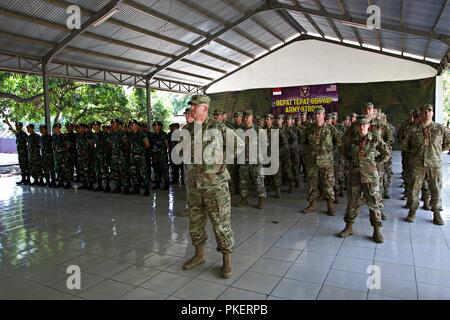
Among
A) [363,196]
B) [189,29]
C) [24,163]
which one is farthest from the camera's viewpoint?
[189,29]

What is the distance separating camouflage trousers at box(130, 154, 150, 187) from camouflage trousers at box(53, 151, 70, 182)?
6.91ft

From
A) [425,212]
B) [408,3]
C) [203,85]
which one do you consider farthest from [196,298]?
[203,85]

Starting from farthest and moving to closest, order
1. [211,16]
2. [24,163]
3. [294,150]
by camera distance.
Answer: [211,16], [24,163], [294,150]

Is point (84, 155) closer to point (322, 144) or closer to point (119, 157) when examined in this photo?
point (119, 157)

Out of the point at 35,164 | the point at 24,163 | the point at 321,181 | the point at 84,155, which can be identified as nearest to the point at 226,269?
the point at 321,181

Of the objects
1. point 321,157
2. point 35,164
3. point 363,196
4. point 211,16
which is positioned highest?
point 211,16

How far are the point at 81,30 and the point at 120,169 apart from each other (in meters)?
4.11

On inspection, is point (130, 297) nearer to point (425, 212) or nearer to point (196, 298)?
point (196, 298)

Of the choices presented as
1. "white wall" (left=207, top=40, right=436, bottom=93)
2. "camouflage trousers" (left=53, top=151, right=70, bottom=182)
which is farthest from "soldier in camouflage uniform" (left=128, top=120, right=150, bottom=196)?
"white wall" (left=207, top=40, right=436, bottom=93)

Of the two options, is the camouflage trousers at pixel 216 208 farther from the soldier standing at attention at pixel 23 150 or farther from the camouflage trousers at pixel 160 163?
the soldier standing at attention at pixel 23 150

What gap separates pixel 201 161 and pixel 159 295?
3.73 feet

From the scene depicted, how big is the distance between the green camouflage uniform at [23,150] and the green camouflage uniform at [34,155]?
7.3 inches

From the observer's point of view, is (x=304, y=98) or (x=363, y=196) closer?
(x=363, y=196)

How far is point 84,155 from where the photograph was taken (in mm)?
7117
